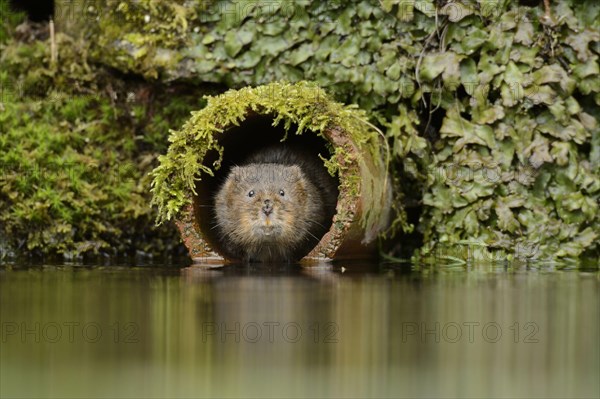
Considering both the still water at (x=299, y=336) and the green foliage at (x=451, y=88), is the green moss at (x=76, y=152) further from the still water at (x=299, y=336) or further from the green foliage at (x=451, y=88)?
the still water at (x=299, y=336)

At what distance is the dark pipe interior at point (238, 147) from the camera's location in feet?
28.0

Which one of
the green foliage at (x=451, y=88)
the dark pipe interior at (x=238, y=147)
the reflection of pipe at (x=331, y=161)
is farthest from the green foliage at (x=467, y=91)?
the reflection of pipe at (x=331, y=161)

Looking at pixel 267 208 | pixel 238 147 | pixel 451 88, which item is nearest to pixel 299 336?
pixel 267 208

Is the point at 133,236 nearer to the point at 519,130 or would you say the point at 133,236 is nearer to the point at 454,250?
the point at 454,250

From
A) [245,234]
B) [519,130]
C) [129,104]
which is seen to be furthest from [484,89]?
[129,104]

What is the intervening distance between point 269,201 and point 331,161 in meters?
0.67

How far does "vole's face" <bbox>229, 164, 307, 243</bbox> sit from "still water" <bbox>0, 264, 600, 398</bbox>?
1.08 m

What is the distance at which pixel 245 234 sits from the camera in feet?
26.6

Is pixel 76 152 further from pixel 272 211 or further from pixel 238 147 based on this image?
pixel 272 211

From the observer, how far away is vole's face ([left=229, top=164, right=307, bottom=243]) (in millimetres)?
7969

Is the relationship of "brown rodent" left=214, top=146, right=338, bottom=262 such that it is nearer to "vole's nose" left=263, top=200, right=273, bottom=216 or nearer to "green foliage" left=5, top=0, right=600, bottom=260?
"vole's nose" left=263, top=200, right=273, bottom=216

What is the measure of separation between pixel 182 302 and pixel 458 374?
2181mm

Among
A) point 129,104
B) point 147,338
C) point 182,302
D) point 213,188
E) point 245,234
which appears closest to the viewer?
point 147,338

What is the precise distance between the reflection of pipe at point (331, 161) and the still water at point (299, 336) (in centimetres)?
91
